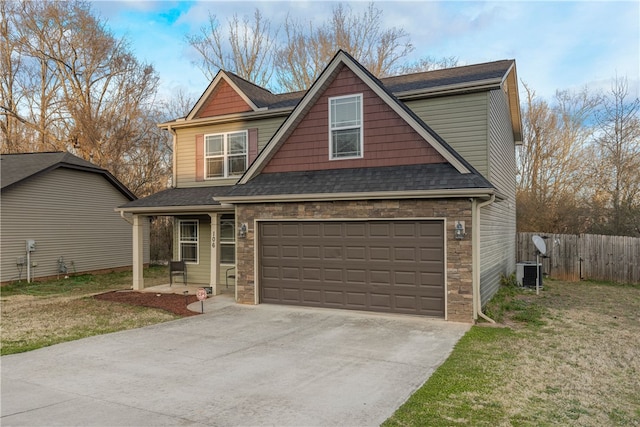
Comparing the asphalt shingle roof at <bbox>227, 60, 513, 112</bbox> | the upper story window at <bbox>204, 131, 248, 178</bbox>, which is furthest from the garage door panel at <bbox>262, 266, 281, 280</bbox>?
the asphalt shingle roof at <bbox>227, 60, 513, 112</bbox>

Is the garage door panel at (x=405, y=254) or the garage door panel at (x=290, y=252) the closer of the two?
the garage door panel at (x=405, y=254)

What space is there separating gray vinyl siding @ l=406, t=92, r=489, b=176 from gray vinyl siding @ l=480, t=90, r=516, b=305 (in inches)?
11.0

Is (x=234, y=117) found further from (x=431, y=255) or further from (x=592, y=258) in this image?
(x=592, y=258)

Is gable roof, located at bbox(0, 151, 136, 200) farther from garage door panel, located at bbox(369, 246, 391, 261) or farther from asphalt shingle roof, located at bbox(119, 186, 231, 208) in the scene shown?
garage door panel, located at bbox(369, 246, 391, 261)

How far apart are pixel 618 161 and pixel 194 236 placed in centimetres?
2004

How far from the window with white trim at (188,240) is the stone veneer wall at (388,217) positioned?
4.50 metres

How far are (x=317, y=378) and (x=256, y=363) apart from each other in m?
1.16

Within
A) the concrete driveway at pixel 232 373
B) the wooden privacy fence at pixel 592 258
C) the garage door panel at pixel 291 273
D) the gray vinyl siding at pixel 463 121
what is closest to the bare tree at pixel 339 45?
the wooden privacy fence at pixel 592 258

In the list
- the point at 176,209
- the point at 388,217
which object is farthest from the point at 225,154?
the point at 388,217

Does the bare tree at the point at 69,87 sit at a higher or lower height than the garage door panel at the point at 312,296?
higher

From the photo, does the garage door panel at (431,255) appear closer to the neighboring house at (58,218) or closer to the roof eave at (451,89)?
the roof eave at (451,89)

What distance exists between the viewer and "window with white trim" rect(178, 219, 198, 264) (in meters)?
15.1

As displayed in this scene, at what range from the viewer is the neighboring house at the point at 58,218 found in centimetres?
1602

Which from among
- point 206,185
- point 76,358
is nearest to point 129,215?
point 206,185
